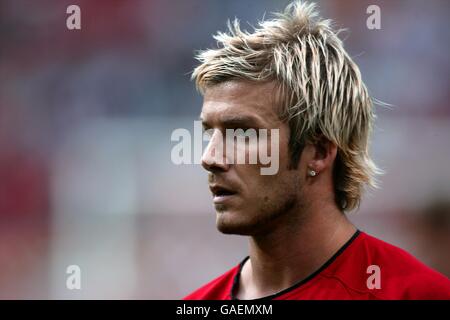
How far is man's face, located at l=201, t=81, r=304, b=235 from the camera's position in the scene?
215 cm

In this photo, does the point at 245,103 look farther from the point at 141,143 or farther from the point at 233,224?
the point at 141,143

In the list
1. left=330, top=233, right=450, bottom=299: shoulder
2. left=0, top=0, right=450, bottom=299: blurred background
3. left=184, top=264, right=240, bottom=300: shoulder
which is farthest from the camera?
left=0, top=0, right=450, bottom=299: blurred background

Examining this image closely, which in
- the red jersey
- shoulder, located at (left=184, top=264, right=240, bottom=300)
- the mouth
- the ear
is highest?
the ear

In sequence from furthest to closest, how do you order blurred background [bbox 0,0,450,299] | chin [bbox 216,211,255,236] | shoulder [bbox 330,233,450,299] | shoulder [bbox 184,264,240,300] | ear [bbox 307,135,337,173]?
blurred background [bbox 0,0,450,299] → shoulder [bbox 184,264,240,300] → ear [bbox 307,135,337,173] → chin [bbox 216,211,255,236] → shoulder [bbox 330,233,450,299]

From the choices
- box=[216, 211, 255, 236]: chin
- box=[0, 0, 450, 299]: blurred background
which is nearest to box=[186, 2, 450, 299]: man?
box=[216, 211, 255, 236]: chin

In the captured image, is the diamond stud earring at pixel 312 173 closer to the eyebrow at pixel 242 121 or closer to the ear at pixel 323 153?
the ear at pixel 323 153

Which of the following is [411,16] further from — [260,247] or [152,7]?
[260,247]

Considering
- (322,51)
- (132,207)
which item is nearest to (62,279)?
(132,207)

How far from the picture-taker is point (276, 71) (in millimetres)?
2211

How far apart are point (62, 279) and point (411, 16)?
3.46 meters

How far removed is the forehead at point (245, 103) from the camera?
7.07ft

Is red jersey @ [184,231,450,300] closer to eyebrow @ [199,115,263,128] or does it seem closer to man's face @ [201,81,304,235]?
man's face @ [201,81,304,235]

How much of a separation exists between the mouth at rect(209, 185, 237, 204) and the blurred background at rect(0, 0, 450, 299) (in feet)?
9.89

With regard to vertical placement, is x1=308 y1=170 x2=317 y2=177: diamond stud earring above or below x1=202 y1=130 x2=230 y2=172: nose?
below
